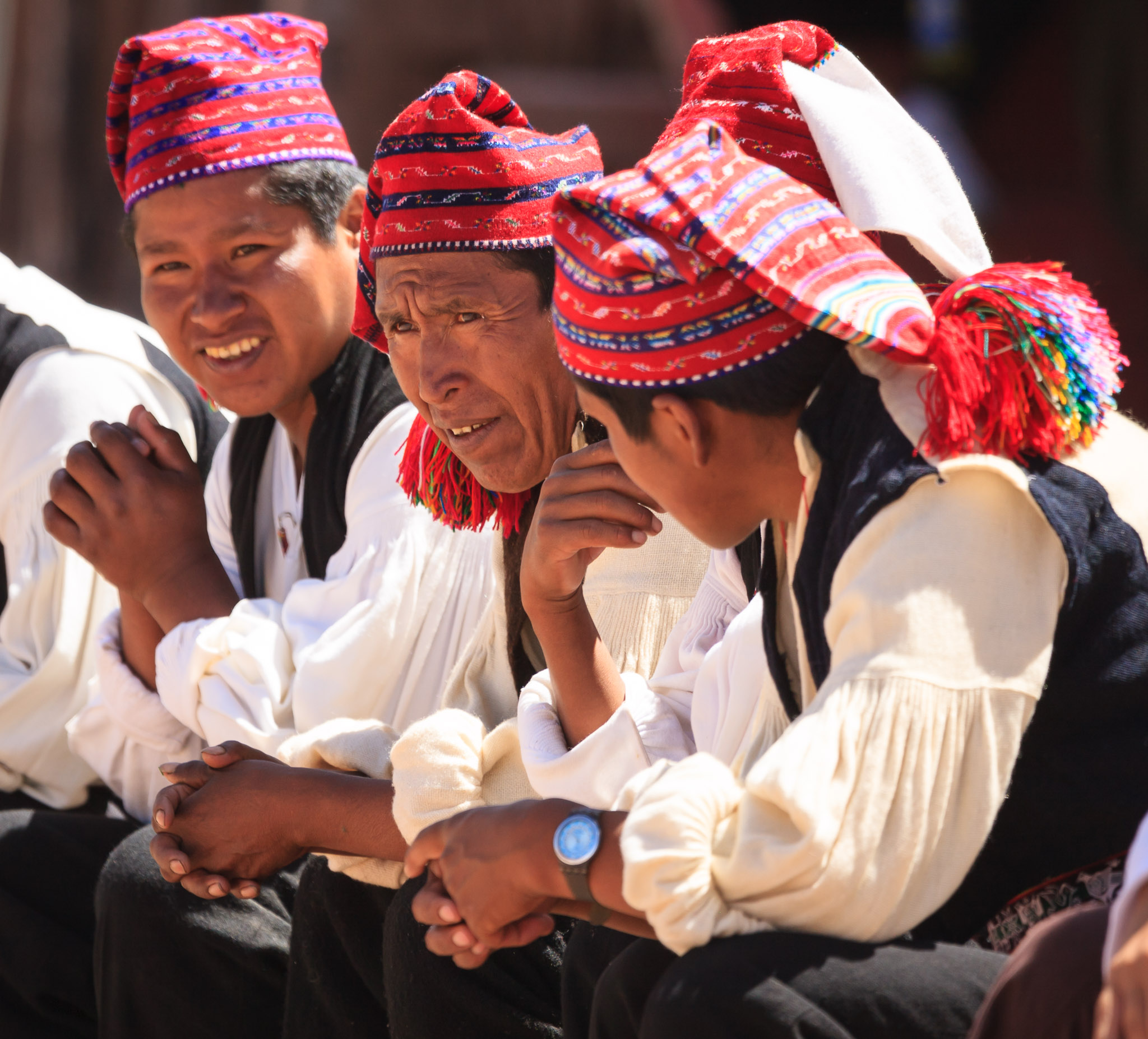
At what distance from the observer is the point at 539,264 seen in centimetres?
306

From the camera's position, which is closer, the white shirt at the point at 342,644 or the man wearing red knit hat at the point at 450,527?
the man wearing red knit hat at the point at 450,527

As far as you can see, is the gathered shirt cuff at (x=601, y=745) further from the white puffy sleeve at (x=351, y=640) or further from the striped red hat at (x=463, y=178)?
the striped red hat at (x=463, y=178)

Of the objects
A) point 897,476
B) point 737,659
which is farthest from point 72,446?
point 897,476

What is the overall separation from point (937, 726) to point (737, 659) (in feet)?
2.44

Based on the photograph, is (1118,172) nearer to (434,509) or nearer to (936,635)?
(434,509)

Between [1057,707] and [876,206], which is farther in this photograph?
[876,206]

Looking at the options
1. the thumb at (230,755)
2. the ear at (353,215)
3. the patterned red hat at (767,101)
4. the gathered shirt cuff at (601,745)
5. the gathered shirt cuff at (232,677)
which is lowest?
the gathered shirt cuff at (232,677)

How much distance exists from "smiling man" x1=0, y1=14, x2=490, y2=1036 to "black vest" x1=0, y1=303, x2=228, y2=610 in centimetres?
40

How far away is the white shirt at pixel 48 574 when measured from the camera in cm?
397

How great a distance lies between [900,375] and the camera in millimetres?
1992

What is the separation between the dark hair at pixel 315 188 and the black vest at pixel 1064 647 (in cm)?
205

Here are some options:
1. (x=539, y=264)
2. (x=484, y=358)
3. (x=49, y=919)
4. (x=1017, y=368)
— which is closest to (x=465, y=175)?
(x=539, y=264)

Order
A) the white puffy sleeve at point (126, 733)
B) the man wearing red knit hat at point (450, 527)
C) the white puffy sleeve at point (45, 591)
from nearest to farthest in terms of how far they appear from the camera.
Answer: the man wearing red knit hat at point (450, 527) → the white puffy sleeve at point (126, 733) → the white puffy sleeve at point (45, 591)

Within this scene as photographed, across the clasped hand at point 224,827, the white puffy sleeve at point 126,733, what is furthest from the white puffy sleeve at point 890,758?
the white puffy sleeve at point 126,733
